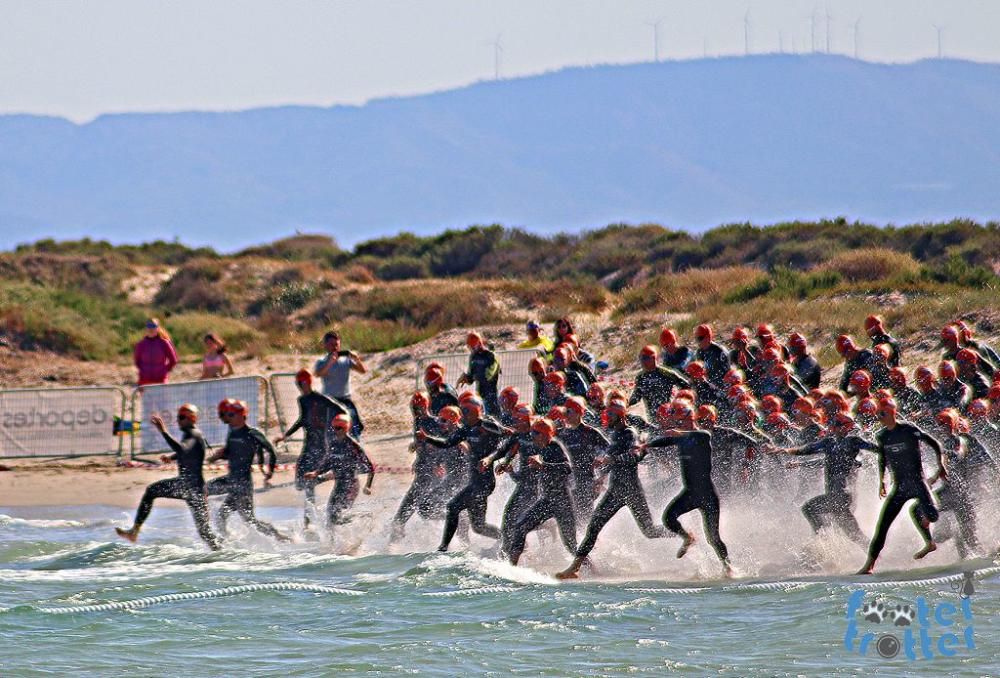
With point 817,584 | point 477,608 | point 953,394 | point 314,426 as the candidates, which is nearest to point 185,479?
point 314,426

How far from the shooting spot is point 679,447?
1303cm

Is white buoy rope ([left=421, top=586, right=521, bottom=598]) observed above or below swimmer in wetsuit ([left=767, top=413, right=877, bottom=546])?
below

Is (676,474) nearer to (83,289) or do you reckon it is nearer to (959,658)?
(959,658)

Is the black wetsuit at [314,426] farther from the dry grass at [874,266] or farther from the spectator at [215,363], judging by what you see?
the dry grass at [874,266]

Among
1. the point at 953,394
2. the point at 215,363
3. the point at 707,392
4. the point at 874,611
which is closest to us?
the point at 874,611

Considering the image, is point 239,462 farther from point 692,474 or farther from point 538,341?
point 538,341

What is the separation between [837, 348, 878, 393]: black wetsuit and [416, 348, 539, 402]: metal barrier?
20.2 feet

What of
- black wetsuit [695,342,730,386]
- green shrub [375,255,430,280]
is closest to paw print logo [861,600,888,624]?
black wetsuit [695,342,730,386]

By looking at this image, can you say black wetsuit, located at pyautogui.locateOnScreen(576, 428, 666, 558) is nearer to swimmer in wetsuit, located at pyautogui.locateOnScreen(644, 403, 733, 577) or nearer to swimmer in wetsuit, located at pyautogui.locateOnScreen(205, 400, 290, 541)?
swimmer in wetsuit, located at pyautogui.locateOnScreen(644, 403, 733, 577)

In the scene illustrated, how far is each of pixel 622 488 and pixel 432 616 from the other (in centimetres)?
198

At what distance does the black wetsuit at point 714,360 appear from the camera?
A: 15930 millimetres

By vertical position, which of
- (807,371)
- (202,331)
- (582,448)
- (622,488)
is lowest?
(622,488)

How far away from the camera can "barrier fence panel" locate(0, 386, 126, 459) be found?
65.7ft

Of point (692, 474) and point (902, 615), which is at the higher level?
point (692, 474)
